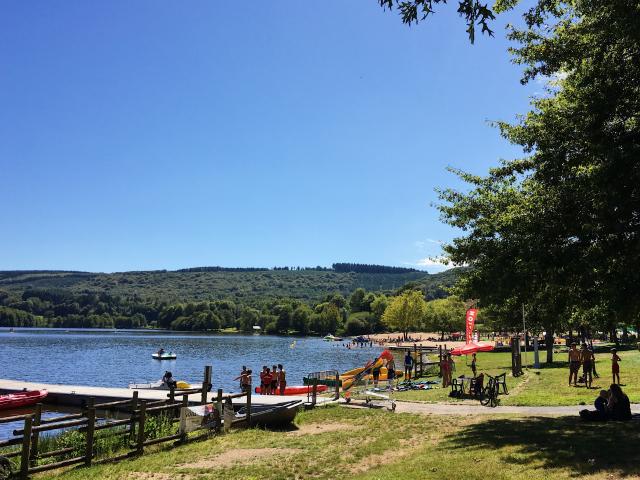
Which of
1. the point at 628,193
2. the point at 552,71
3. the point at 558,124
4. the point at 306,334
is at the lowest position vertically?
the point at 306,334

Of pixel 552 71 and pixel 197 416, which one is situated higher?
pixel 552 71

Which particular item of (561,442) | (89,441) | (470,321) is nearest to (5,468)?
(89,441)

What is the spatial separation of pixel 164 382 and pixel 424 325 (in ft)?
346

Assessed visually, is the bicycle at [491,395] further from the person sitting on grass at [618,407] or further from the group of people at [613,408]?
the person sitting on grass at [618,407]

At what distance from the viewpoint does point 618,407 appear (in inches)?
552

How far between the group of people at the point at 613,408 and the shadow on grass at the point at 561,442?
1.29ft

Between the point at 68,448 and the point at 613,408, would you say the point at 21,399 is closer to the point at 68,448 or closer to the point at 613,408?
the point at 68,448

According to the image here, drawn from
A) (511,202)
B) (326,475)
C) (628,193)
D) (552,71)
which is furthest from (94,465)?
(552,71)

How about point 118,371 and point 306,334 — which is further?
point 306,334

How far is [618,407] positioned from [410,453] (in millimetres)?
6424

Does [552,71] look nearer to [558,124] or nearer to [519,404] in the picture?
[558,124]

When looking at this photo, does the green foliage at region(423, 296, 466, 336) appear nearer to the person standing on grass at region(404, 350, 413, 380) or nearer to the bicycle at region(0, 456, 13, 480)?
the person standing on grass at region(404, 350, 413, 380)

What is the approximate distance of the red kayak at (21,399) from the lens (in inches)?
1038

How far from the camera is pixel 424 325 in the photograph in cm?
12912
